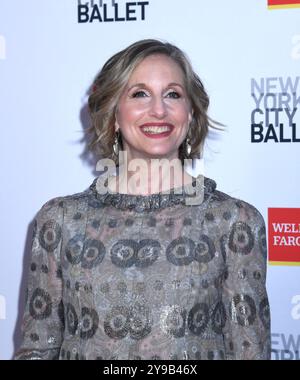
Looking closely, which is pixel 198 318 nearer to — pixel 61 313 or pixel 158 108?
pixel 61 313

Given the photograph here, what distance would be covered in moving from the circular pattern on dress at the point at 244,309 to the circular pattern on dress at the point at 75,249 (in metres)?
0.38

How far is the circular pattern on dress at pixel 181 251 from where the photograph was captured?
146 cm

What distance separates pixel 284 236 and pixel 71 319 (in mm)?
674

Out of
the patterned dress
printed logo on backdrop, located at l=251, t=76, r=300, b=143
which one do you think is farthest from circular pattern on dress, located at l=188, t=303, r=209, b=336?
printed logo on backdrop, located at l=251, t=76, r=300, b=143

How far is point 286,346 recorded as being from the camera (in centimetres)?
184

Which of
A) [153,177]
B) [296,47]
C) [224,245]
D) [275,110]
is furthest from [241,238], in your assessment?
[296,47]

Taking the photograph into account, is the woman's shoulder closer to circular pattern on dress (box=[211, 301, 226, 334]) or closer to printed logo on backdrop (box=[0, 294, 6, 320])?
circular pattern on dress (box=[211, 301, 226, 334])

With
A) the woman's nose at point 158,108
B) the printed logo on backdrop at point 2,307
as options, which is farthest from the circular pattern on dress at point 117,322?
the printed logo on backdrop at point 2,307

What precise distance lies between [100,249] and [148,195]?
0.58 ft

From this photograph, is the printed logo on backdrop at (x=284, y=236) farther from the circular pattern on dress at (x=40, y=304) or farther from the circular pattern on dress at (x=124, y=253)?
the circular pattern on dress at (x=40, y=304)

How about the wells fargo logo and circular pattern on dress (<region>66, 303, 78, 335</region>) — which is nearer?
circular pattern on dress (<region>66, 303, 78, 335</region>)

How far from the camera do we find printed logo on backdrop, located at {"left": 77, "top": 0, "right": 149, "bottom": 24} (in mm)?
1853

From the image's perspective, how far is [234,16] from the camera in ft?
5.89

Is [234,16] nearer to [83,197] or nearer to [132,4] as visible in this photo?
[132,4]
